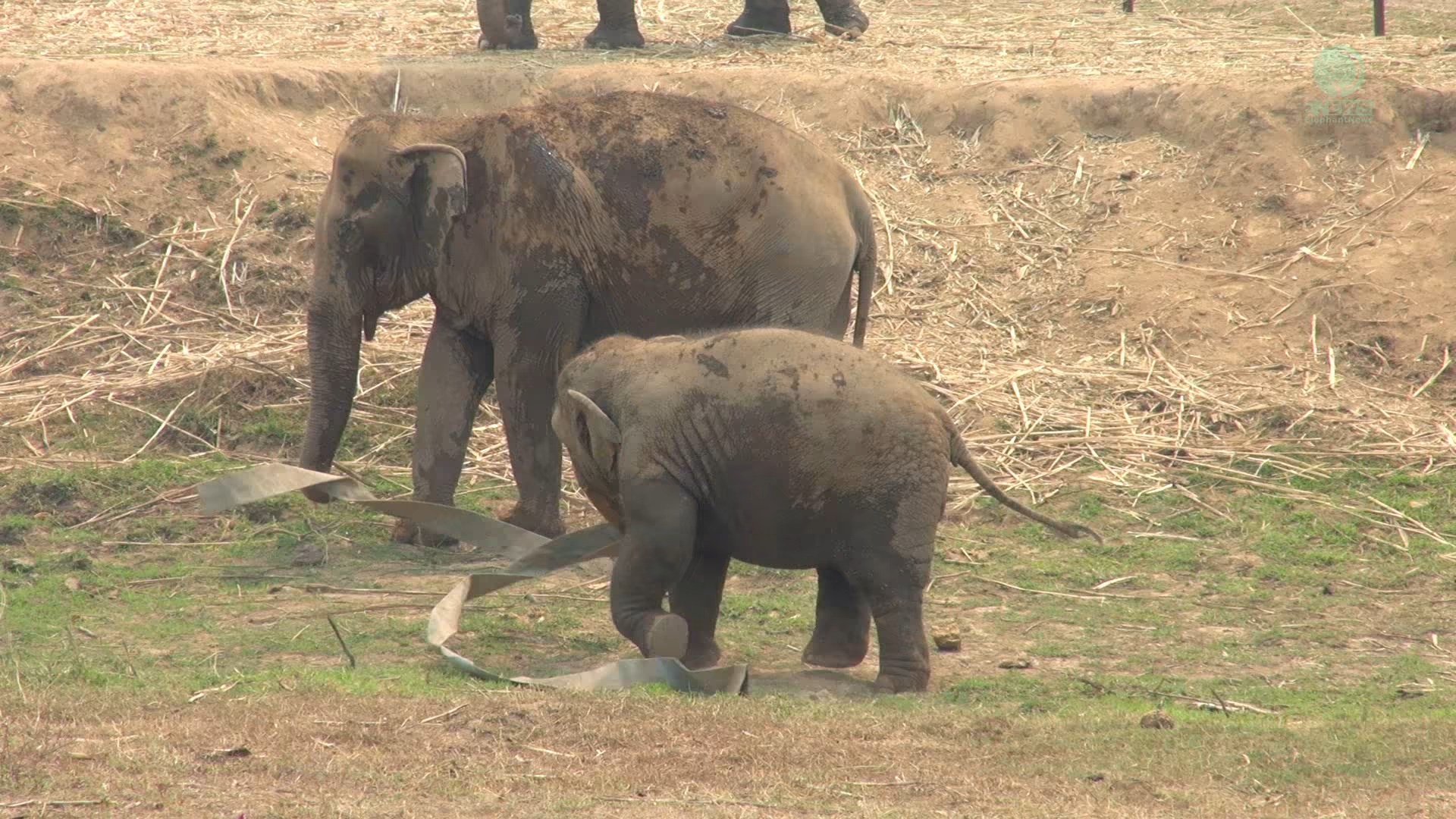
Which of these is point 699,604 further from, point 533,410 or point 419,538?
point 419,538

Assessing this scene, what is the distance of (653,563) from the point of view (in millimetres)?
8344

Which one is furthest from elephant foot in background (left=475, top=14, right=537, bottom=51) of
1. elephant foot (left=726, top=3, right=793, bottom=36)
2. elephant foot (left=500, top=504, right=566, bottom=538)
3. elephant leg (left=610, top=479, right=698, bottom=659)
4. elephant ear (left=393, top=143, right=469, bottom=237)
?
elephant leg (left=610, top=479, right=698, bottom=659)

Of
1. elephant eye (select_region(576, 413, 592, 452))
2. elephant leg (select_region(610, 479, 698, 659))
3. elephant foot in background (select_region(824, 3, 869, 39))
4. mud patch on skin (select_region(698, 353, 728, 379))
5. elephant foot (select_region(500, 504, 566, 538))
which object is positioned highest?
mud patch on skin (select_region(698, 353, 728, 379))

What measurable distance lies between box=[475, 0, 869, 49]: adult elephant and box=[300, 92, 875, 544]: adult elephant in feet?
24.4

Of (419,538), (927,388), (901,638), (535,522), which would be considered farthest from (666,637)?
(927,388)

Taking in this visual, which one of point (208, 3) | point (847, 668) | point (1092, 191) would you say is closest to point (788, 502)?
point (847, 668)

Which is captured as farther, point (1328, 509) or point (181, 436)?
point (181, 436)

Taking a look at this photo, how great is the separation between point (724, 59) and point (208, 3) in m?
5.25

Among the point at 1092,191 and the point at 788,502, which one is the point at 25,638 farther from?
the point at 1092,191

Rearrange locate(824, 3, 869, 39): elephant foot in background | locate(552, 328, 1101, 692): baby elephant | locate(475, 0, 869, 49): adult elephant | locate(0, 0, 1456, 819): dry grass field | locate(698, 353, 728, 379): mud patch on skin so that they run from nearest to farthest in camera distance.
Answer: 1. locate(0, 0, 1456, 819): dry grass field
2. locate(552, 328, 1101, 692): baby elephant
3. locate(698, 353, 728, 379): mud patch on skin
4. locate(475, 0, 869, 49): adult elephant
5. locate(824, 3, 869, 39): elephant foot in background

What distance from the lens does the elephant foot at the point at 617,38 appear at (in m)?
18.3

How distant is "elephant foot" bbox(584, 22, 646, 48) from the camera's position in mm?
18266

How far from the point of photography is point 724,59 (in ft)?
58.5

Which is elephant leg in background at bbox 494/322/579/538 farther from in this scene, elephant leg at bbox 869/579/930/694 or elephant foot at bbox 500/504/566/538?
elephant leg at bbox 869/579/930/694
